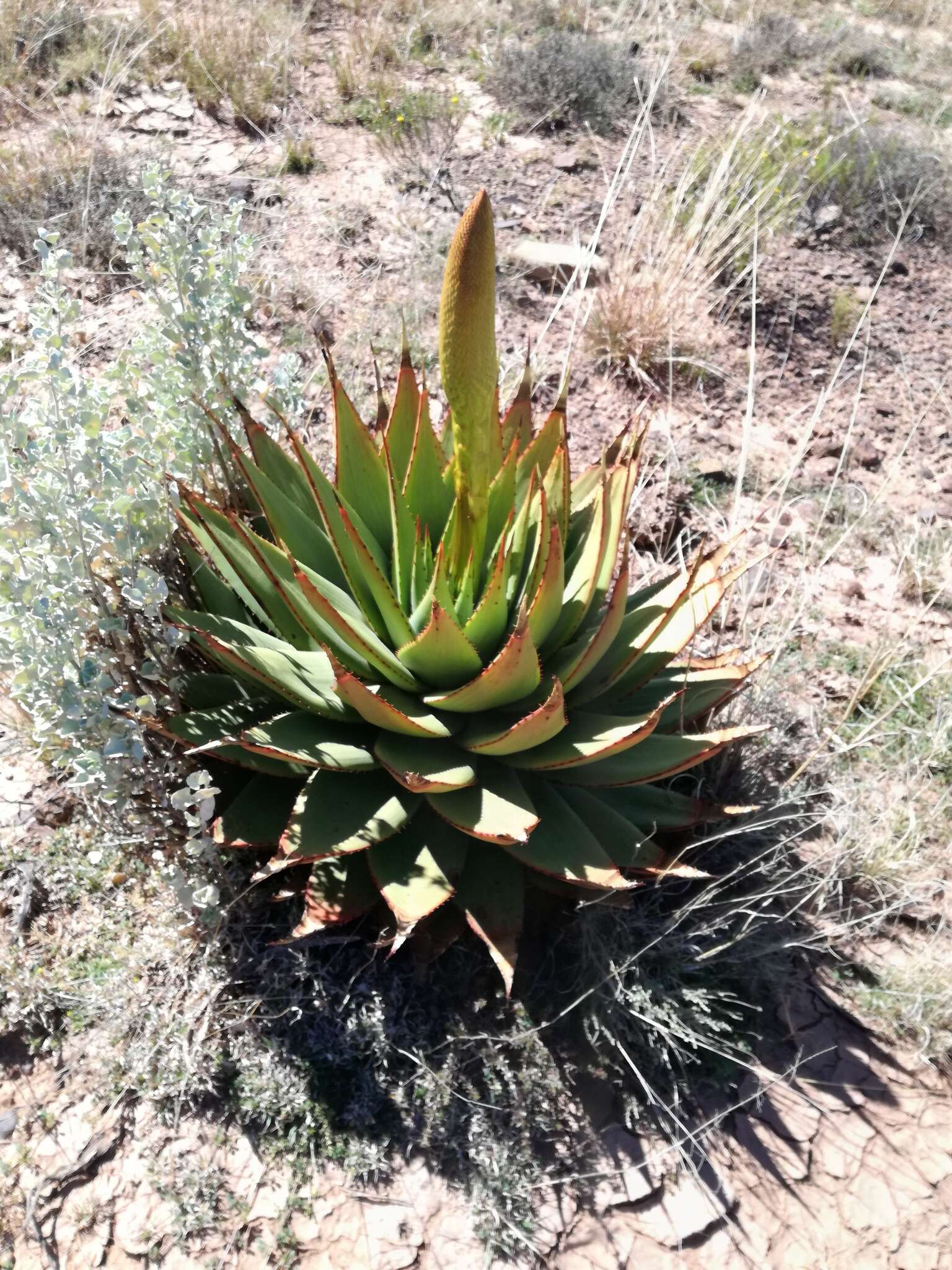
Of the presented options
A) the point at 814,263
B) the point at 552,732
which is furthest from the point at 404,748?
the point at 814,263

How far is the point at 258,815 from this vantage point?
199 centimetres

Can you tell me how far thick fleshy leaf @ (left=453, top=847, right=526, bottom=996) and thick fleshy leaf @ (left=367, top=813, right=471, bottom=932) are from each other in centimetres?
4

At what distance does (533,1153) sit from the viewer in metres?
2.02

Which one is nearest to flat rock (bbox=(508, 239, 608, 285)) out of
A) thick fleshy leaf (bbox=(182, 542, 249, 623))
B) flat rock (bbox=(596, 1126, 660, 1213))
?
thick fleshy leaf (bbox=(182, 542, 249, 623))

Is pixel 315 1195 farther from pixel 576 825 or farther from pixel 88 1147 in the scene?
pixel 576 825

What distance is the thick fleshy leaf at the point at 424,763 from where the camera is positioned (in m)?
1.73

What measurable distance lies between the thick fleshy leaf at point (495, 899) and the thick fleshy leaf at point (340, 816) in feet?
0.73

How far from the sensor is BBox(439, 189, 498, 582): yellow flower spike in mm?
1291

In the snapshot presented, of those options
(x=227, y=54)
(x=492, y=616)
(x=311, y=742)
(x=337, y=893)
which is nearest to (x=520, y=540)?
(x=492, y=616)

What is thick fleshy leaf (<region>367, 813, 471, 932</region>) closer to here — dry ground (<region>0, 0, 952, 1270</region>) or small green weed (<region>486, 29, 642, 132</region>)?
dry ground (<region>0, 0, 952, 1270</region>)

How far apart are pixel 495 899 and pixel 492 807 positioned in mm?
281

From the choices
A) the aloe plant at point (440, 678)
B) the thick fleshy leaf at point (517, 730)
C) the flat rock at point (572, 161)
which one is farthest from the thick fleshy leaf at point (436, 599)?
the flat rock at point (572, 161)

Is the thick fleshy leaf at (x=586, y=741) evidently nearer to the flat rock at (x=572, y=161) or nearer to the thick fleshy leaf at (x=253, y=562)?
the thick fleshy leaf at (x=253, y=562)

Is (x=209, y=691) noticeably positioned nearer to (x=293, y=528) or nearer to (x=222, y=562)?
(x=222, y=562)
